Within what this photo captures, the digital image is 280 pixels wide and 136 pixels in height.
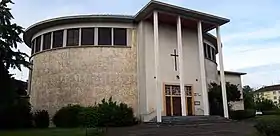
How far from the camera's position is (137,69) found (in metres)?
21.5

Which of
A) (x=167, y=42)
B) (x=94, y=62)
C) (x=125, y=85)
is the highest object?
(x=167, y=42)

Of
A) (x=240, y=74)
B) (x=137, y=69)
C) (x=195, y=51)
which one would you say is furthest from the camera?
(x=240, y=74)

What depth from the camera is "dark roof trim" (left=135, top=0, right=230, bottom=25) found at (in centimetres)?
1961

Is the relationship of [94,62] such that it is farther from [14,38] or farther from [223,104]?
[223,104]

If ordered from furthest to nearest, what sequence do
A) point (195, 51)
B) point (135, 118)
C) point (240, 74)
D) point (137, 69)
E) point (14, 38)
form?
point (240, 74), point (195, 51), point (137, 69), point (135, 118), point (14, 38)

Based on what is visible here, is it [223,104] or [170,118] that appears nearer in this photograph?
[170,118]

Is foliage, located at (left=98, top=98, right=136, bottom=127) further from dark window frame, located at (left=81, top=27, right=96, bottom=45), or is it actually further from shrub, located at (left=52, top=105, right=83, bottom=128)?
dark window frame, located at (left=81, top=27, right=96, bottom=45)

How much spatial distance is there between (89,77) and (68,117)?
3.08 meters

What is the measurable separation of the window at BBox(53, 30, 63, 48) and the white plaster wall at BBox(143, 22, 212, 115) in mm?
6132

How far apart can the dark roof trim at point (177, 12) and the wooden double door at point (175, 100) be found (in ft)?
16.8

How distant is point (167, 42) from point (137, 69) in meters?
3.03

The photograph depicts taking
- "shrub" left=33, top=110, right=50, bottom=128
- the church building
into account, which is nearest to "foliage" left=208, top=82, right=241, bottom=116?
the church building

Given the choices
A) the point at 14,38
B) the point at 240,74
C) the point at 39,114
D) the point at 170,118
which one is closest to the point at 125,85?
the point at 170,118

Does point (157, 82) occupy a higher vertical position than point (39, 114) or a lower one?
higher
